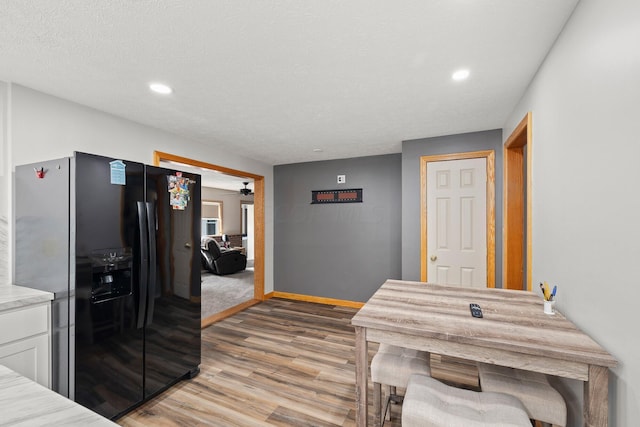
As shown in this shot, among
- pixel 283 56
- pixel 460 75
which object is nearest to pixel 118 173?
pixel 283 56

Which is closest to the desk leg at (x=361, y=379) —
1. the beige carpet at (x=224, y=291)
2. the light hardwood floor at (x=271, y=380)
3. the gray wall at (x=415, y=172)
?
the light hardwood floor at (x=271, y=380)

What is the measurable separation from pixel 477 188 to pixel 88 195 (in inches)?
141

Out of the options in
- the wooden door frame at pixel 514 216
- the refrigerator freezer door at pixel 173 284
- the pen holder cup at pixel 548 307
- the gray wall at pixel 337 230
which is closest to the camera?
the pen holder cup at pixel 548 307

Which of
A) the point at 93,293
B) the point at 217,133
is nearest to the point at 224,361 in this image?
the point at 93,293

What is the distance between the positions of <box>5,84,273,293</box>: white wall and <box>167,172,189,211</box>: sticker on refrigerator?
79cm

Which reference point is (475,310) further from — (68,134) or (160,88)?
(68,134)

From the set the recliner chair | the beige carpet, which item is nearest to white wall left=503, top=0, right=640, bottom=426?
the beige carpet

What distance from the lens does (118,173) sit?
1.89 meters

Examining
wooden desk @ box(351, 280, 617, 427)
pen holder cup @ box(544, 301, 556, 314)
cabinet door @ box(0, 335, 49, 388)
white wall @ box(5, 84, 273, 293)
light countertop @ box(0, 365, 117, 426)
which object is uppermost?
white wall @ box(5, 84, 273, 293)

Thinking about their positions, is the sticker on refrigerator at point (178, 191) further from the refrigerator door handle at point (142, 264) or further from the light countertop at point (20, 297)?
the light countertop at point (20, 297)

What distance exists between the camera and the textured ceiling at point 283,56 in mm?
1323

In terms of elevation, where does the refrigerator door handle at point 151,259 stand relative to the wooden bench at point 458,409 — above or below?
above

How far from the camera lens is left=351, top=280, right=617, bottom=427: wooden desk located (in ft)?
3.47

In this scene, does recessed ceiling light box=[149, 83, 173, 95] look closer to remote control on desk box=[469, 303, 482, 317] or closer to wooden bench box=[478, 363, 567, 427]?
remote control on desk box=[469, 303, 482, 317]
